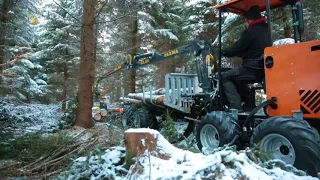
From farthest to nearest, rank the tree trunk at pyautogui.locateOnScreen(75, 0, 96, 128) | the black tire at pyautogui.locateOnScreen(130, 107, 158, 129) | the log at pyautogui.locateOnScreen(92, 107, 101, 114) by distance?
the log at pyautogui.locateOnScreen(92, 107, 101, 114) → the black tire at pyautogui.locateOnScreen(130, 107, 158, 129) → the tree trunk at pyautogui.locateOnScreen(75, 0, 96, 128)

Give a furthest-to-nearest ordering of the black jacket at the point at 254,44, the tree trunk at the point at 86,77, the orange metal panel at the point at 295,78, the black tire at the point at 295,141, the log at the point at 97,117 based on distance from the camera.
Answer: the log at the point at 97,117 → the tree trunk at the point at 86,77 → the black jacket at the point at 254,44 → the orange metal panel at the point at 295,78 → the black tire at the point at 295,141

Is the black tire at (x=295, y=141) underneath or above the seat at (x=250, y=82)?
underneath

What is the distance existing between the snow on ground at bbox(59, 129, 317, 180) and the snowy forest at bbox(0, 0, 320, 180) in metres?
0.01

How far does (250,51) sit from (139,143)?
110 inches

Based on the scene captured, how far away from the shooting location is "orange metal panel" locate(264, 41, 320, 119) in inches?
161

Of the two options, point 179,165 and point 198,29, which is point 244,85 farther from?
point 198,29

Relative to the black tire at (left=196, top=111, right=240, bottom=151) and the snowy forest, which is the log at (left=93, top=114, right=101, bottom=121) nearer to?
the snowy forest

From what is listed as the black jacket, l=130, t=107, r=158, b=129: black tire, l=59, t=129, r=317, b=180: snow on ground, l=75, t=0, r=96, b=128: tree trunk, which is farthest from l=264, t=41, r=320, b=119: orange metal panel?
l=75, t=0, r=96, b=128: tree trunk

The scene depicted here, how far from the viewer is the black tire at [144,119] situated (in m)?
8.70

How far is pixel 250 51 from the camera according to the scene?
518 cm

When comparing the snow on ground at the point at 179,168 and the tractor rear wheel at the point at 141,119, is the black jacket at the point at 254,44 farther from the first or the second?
the tractor rear wheel at the point at 141,119

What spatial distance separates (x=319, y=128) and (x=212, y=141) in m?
1.65

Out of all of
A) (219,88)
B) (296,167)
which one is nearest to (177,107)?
(219,88)

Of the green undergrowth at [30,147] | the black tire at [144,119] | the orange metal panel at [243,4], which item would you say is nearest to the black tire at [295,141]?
the orange metal panel at [243,4]
